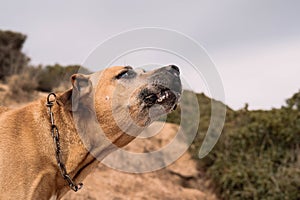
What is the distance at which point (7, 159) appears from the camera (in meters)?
4.45

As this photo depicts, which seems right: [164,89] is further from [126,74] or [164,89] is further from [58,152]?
[58,152]

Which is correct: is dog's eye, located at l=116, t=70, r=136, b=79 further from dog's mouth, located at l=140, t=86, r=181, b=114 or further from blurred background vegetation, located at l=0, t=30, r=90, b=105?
blurred background vegetation, located at l=0, t=30, r=90, b=105

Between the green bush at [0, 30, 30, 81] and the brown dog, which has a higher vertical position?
the green bush at [0, 30, 30, 81]

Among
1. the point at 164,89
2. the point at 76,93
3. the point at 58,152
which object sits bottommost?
the point at 58,152

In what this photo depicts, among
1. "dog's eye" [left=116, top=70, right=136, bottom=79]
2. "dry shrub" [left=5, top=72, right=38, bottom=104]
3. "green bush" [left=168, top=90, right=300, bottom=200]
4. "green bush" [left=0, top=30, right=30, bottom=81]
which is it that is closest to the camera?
"dog's eye" [left=116, top=70, right=136, bottom=79]

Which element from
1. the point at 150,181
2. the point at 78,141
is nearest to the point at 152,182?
the point at 150,181

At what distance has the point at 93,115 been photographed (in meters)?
5.07

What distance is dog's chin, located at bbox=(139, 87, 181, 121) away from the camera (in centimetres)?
493

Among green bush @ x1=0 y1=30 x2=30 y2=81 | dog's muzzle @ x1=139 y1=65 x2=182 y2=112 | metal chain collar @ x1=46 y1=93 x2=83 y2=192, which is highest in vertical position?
green bush @ x1=0 y1=30 x2=30 y2=81

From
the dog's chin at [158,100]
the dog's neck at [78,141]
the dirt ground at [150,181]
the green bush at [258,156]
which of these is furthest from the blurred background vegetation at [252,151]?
the dog's chin at [158,100]

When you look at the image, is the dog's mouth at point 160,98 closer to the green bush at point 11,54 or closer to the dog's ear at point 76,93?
the dog's ear at point 76,93

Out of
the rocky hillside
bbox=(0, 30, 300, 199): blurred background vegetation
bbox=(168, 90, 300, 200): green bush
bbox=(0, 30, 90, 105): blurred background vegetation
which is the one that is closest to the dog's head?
the rocky hillside

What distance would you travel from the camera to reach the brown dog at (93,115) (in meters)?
4.81

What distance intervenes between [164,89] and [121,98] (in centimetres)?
48
